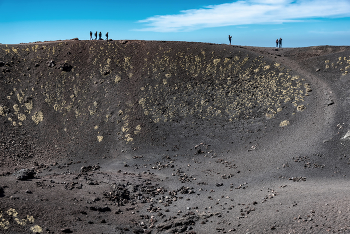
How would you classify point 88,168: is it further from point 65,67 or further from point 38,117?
point 65,67

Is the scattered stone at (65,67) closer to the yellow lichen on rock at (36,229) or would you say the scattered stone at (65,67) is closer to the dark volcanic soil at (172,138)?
the dark volcanic soil at (172,138)

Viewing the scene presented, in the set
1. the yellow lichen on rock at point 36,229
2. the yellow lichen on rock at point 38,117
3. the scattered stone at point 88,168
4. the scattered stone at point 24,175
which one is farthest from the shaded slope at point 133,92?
the yellow lichen on rock at point 36,229

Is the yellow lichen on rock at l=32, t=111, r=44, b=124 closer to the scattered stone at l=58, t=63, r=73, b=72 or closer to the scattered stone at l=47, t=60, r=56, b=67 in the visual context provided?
the scattered stone at l=58, t=63, r=73, b=72

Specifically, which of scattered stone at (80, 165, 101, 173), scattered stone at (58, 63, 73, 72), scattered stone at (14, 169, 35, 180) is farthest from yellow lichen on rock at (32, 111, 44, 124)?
scattered stone at (14, 169, 35, 180)

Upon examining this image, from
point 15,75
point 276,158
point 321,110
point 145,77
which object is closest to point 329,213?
point 276,158

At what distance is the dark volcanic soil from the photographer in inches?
744

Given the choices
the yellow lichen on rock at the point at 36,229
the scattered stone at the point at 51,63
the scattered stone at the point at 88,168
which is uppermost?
the scattered stone at the point at 51,63

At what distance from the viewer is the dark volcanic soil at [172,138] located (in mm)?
18891

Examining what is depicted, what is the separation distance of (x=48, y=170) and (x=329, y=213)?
3004 cm

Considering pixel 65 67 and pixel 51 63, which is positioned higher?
pixel 51 63

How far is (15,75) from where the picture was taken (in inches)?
1850

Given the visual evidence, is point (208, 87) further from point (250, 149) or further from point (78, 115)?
point (78, 115)

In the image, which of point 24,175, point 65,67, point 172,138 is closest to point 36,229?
point 24,175

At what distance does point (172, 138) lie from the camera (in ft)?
122
